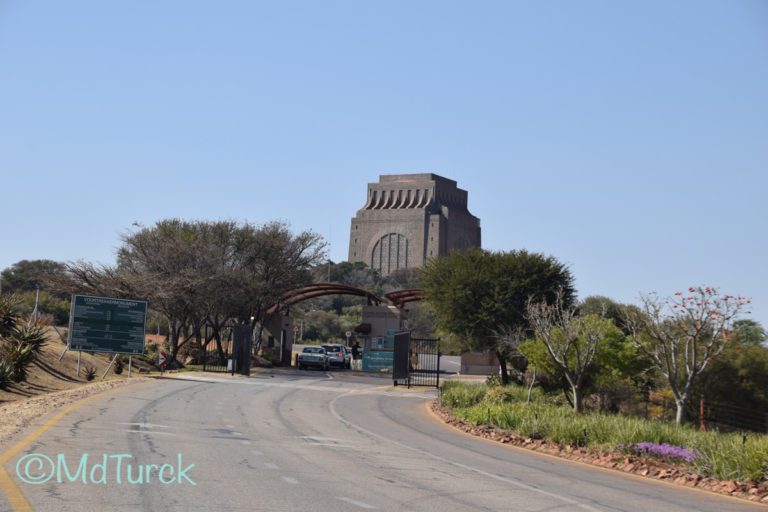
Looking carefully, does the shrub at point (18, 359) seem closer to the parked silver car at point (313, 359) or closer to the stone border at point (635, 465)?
the stone border at point (635, 465)

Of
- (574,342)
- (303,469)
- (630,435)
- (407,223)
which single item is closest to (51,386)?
(574,342)

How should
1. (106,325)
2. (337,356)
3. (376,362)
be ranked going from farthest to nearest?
(376,362), (337,356), (106,325)

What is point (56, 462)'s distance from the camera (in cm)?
1084

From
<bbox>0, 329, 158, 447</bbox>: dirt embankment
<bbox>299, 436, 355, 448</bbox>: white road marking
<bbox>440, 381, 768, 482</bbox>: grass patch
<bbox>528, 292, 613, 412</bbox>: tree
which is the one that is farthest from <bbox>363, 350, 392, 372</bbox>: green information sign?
<bbox>299, 436, 355, 448</bbox>: white road marking

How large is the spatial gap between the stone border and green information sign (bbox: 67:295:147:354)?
17.7 metres

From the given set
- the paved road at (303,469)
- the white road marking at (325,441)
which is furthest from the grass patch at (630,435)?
the white road marking at (325,441)

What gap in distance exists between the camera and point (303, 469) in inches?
466

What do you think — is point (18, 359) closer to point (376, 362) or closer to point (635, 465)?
point (635, 465)

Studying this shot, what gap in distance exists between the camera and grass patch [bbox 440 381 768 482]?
13.2 metres

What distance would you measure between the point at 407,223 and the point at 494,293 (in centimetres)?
14479

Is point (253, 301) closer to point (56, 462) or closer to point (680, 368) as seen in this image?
point (680, 368)

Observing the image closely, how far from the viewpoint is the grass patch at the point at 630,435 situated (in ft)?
43.3

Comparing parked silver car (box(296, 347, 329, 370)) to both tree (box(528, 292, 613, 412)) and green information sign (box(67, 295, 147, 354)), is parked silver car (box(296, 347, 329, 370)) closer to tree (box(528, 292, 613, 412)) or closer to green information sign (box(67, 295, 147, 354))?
green information sign (box(67, 295, 147, 354))

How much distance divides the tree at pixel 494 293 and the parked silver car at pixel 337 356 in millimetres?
13911
